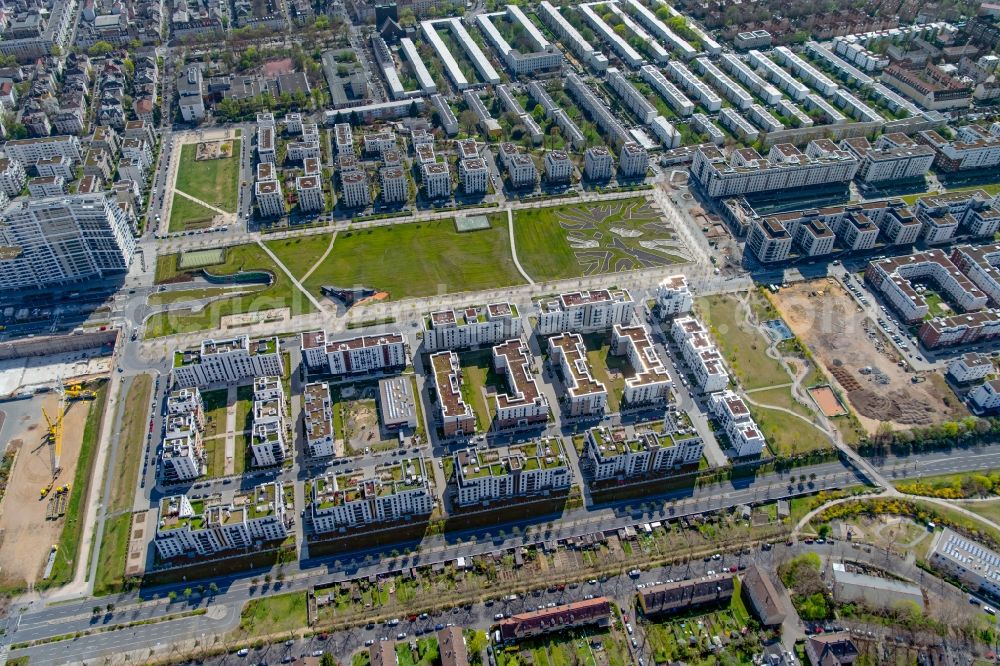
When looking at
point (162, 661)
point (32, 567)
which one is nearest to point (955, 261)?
point (162, 661)

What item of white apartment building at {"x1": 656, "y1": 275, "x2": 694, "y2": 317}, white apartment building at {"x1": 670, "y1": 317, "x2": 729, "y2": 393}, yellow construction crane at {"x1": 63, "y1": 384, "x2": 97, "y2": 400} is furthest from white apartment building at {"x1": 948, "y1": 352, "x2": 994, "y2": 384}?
yellow construction crane at {"x1": 63, "y1": 384, "x2": 97, "y2": 400}

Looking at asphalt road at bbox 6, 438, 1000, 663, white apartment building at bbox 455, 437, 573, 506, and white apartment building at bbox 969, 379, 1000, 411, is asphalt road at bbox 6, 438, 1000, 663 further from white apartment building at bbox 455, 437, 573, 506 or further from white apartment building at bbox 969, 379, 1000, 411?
white apartment building at bbox 969, 379, 1000, 411

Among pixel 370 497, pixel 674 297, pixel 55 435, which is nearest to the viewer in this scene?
pixel 370 497

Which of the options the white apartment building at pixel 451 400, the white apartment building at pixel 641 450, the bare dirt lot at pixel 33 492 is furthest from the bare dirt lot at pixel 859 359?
the bare dirt lot at pixel 33 492

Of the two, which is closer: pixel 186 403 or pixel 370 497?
pixel 370 497

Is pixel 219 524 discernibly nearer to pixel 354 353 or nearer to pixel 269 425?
pixel 269 425

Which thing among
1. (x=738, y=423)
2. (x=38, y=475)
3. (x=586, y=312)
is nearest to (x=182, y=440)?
(x=38, y=475)
